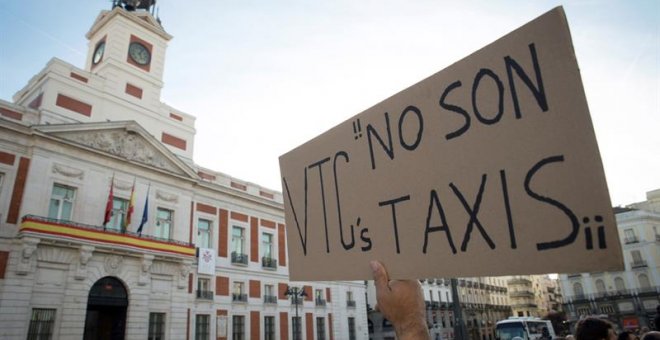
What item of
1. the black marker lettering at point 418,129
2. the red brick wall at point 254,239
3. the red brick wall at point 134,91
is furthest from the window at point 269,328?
the black marker lettering at point 418,129

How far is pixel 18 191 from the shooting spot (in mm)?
15812

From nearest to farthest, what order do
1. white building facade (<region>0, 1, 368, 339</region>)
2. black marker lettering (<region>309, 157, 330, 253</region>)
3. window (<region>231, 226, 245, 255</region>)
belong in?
black marker lettering (<region>309, 157, 330, 253</region>)
white building facade (<region>0, 1, 368, 339</region>)
window (<region>231, 226, 245, 255</region>)

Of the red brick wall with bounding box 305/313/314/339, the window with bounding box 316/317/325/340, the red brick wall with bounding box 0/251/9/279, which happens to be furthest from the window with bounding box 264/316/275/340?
the red brick wall with bounding box 0/251/9/279

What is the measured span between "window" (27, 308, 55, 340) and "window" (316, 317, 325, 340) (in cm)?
1626

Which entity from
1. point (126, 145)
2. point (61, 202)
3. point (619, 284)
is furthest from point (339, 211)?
point (619, 284)

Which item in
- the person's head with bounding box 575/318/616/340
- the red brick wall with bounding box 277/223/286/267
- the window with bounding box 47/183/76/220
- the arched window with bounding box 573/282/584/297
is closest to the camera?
the person's head with bounding box 575/318/616/340

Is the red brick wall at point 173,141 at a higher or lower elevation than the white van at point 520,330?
higher

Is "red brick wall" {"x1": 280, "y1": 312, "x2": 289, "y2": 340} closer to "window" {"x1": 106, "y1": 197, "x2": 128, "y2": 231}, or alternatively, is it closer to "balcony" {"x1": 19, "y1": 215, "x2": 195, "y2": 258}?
"balcony" {"x1": 19, "y1": 215, "x2": 195, "y2": 258}

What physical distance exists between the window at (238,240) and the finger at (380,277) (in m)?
23.2

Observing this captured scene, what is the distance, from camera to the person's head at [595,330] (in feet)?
11.7

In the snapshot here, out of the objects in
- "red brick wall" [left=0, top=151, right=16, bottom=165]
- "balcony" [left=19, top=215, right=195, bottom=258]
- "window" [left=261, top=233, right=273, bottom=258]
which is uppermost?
"red brick wall" [left=0, top=151, right=16, bottom=165]

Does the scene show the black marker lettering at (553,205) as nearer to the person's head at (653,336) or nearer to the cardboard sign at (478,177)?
the cardboard sign at (478,177)

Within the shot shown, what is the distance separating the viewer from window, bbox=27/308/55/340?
14.9 m

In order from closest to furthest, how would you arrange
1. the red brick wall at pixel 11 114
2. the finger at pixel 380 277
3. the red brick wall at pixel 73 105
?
1. the finger at pixel 380 277
2. the red brick wall at pixel 11 114
3. the red brick wall at pixel 73 105
